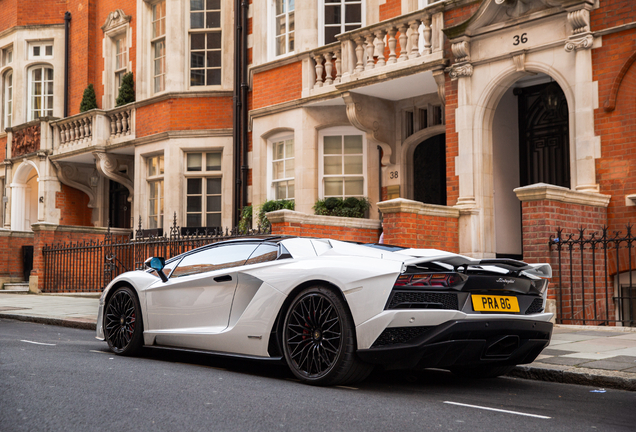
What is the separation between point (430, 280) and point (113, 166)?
1696 cm

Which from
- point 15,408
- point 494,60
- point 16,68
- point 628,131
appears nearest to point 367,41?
point 494,60

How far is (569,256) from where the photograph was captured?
956 cm

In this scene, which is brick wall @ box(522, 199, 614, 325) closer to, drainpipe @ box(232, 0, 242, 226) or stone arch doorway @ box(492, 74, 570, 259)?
stone arch doorway @ box(492, 74, 570, 259)

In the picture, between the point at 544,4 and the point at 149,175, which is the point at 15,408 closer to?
the point at 544,4

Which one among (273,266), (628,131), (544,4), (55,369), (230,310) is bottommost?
(55,369)

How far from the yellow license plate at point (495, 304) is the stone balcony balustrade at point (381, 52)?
787cm

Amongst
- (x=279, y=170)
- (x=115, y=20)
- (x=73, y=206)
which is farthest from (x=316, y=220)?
(x=73, y=206)

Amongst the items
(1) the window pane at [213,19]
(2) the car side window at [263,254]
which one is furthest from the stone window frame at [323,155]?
(2) the car side window at [263,254]

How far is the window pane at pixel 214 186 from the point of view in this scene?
18422 millimetres

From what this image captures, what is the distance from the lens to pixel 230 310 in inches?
241

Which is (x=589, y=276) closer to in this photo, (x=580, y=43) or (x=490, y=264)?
(x=580, y=43)

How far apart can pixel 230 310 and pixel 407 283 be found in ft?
5.83

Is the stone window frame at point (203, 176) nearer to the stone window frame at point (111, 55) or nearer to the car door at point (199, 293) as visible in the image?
the stone window frame at point (111, 55)

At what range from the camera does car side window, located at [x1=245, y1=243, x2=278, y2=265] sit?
20.1ft
